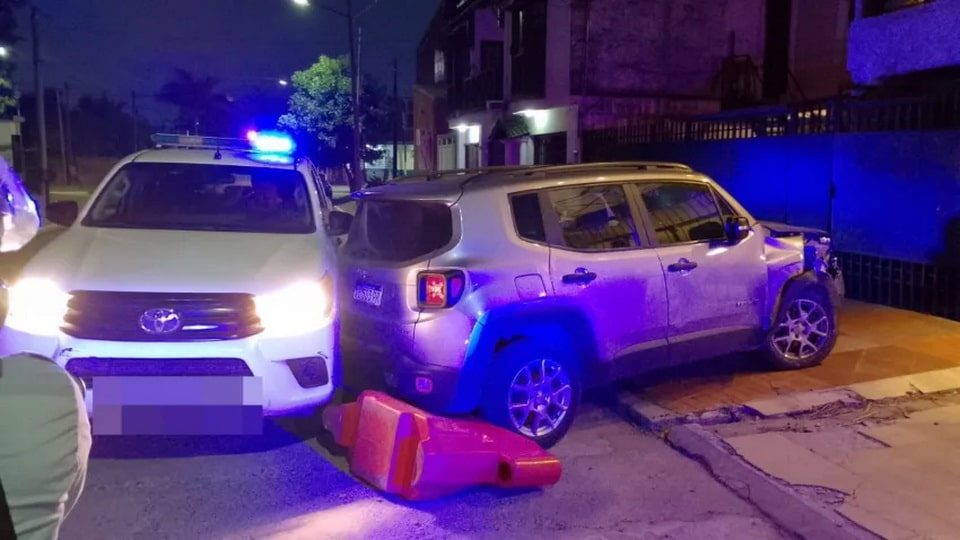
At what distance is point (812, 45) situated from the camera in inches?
758

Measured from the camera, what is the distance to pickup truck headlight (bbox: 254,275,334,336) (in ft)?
16.4

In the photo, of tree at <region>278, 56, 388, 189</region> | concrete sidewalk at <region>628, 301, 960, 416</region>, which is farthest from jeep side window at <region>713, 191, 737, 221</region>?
tree at <region>278, 56, 388, 189</region>

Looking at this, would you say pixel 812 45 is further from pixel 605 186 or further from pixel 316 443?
pixel 316 443

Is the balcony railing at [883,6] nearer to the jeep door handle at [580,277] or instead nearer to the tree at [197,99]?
the jeep door handle at [580,277]

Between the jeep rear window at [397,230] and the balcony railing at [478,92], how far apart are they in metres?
19.5

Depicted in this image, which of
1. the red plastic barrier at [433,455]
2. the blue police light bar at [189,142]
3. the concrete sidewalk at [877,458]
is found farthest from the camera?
the blue police light bar at [189,142]

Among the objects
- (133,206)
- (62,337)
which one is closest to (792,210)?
(133,206)

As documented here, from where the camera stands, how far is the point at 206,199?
6.79 meters

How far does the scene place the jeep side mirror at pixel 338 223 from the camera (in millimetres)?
6496

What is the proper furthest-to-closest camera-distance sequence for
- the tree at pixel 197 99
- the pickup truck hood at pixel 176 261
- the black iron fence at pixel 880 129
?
the tree at pixel 197 99 < the black iron fence at pixel 880 129 < the pickup truck hood at pixel 176 261

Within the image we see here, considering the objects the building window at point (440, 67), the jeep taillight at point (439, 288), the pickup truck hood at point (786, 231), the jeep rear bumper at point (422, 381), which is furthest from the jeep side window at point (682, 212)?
the building window at point (440, 67)

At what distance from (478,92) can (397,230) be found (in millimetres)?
22104

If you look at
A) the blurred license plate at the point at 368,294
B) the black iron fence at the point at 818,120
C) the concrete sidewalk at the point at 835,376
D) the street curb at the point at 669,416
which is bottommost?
the street curb at the point at 669,416

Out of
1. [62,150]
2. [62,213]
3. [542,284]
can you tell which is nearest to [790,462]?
[542,284]
